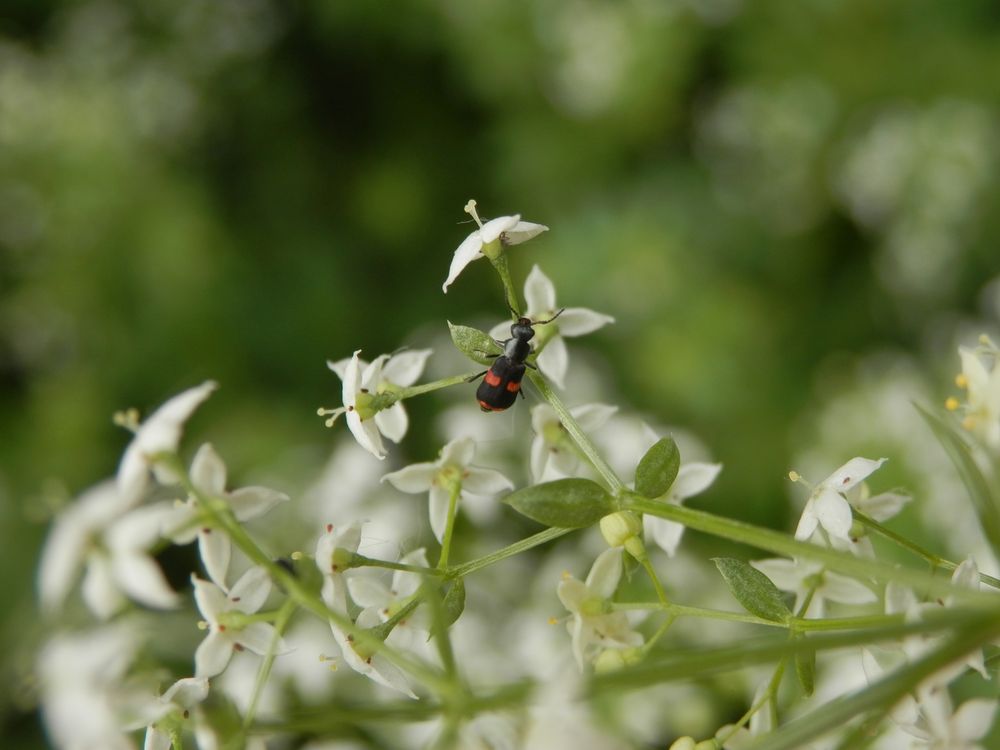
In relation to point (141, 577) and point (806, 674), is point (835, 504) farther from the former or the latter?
point (141, 577)

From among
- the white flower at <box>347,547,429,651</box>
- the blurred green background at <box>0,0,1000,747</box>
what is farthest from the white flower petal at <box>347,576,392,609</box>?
the blurred green background at <box>0,0,1000,747</box>

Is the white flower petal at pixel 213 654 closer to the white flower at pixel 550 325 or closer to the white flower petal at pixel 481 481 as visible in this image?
the white flower petal at pixel 481 481

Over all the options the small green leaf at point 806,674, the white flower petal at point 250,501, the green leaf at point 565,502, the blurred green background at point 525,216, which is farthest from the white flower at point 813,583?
the blurred green background at point 525,216

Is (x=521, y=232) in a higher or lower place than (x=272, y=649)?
higher

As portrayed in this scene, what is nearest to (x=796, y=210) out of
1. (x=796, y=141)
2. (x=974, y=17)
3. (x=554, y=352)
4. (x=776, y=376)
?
(x=796, y=141)

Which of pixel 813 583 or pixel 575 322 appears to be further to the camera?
pixel 575 322

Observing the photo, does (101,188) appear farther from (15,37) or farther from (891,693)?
(891,693)

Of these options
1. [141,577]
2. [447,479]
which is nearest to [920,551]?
[447,479]
